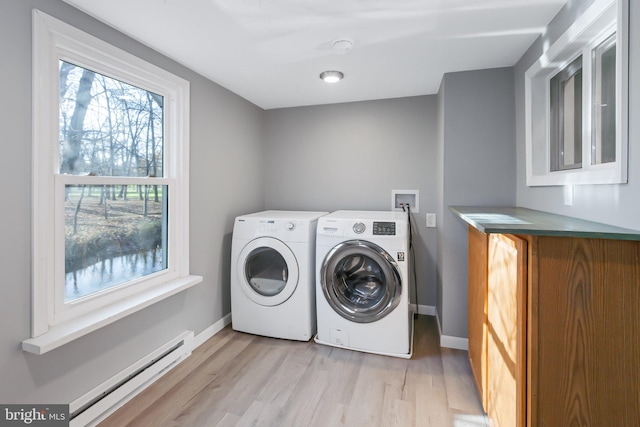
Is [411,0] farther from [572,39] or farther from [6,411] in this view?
[6,411]

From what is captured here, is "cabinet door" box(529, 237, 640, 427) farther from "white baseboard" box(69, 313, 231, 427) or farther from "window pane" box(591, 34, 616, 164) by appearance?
"white baseboard" box(69, 313, 231, 427)

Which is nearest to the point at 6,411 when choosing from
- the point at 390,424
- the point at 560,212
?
the point at 390,424

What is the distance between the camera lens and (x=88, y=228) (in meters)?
1.68

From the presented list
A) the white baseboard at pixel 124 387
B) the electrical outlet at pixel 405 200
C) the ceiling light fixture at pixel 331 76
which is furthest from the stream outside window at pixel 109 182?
the electrical outlet at pixel 405 200

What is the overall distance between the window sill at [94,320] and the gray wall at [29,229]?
9 cm

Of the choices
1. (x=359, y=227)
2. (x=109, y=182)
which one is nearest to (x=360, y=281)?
(x=359, y=227)

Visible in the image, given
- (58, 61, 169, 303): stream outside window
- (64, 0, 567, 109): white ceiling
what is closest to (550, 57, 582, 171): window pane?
(64, 0, 567, 109): white ceiling

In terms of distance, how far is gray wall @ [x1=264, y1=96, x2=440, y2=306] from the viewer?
296cm

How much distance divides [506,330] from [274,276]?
1.78 meters

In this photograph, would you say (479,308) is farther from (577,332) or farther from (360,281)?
(360,281)

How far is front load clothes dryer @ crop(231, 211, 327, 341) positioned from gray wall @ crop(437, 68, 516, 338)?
1084mm

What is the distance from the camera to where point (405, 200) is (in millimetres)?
3031

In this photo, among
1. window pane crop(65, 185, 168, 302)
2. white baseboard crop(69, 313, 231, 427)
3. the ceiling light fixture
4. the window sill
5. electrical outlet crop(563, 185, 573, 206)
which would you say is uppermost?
the ceiling light fixture

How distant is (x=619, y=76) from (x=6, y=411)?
2785 millimetres
